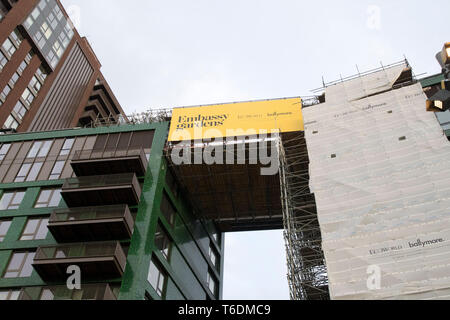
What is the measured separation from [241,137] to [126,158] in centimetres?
880

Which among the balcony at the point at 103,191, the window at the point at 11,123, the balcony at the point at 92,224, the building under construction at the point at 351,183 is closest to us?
the building under construction at the point at 351,183

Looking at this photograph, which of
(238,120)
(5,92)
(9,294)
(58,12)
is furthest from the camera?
(58,12)

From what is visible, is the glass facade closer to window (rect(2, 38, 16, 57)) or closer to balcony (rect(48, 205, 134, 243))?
balcony (rect(48, 205, 134, 243))

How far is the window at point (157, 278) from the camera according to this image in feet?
92.3

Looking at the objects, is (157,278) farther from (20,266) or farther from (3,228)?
(3,228)

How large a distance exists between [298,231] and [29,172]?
21.7 m

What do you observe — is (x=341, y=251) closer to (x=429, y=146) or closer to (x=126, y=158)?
(x=429, y=146)

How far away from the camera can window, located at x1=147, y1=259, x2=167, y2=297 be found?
92.3 ft

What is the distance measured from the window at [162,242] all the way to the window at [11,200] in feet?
35.4

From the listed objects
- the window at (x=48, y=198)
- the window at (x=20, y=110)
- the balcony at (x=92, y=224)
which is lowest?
the balcony at (x=92, y=224)

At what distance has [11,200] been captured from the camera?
33250 mm

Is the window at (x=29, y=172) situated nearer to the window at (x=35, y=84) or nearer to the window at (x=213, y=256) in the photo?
the window at (x=213, y=256)

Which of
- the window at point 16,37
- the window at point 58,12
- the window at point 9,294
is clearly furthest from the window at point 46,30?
the window at point 9,294

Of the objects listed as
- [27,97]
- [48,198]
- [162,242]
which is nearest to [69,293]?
[162,242]
